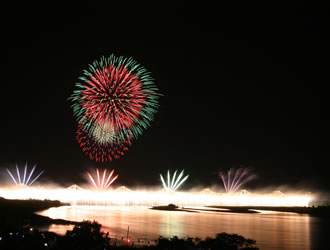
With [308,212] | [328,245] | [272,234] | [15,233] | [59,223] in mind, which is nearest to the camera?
[15,233]

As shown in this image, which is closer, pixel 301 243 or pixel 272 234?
pixel 301 243

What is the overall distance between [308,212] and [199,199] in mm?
56836

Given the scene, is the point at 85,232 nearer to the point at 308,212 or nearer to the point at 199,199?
the point at 308,212

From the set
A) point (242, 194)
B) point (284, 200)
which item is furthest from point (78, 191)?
point (284, 200)

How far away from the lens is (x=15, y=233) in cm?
2370

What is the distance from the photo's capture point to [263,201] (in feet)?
436

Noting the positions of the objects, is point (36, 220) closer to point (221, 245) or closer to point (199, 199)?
point (221, 245)

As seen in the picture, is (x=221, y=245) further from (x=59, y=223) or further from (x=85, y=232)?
(x=59, y=223)

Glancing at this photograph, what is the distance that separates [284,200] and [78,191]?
71.4 meters

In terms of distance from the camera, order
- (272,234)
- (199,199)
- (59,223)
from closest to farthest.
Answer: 1. (59,223)
2. (272,234)
3. (199,199)

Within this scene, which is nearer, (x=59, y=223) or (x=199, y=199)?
(x=59, y=223)

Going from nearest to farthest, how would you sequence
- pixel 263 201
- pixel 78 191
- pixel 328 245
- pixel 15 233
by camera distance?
pixel 15 233 < pixel 328 245 < pixel 78 191 < pixel 263 201

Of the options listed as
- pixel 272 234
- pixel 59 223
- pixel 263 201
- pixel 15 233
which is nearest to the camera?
pixel 15 233

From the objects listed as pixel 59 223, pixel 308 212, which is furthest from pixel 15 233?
pixel 308 212
